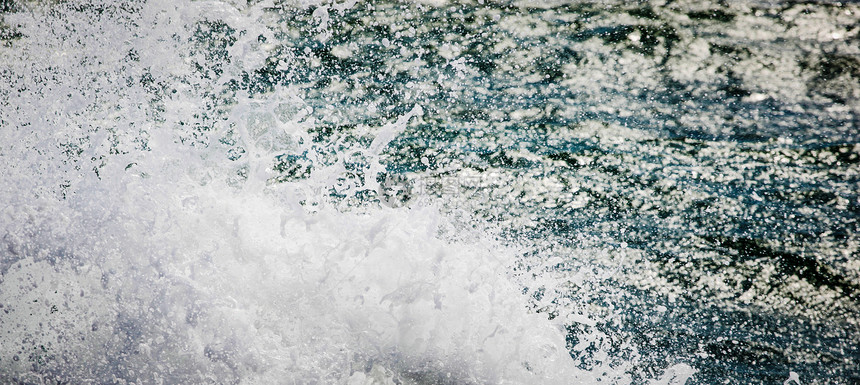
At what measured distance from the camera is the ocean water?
0.62 metres

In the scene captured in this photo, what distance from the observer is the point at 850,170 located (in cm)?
60

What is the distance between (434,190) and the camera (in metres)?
0.63

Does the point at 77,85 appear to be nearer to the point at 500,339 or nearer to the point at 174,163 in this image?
the point at 174,163

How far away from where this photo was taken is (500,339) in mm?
636

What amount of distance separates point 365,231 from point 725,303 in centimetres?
57

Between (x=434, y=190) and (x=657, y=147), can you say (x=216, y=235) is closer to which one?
(x=434, y=190)

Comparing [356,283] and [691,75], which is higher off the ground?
[691,75]

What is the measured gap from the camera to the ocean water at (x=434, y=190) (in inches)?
24.2

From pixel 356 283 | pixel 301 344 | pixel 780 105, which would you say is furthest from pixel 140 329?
pixel 780 105

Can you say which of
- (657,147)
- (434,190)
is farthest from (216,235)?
(657,147)

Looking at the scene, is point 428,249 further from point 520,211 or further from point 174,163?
point 174,163

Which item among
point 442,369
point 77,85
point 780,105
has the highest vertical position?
point 77,85

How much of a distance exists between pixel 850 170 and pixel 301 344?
0.88 metres

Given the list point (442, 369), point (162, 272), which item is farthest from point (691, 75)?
point (162, 272)
